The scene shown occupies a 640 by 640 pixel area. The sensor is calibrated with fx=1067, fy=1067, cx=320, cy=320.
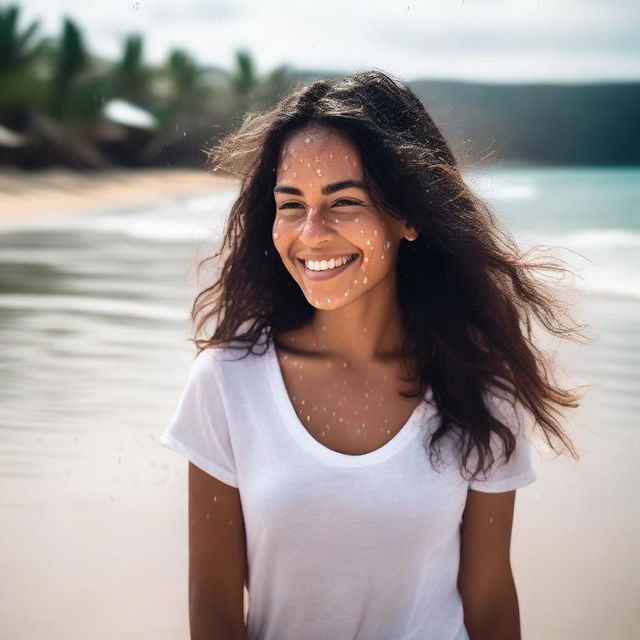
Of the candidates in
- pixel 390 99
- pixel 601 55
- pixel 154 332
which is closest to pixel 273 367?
pixel 390 99

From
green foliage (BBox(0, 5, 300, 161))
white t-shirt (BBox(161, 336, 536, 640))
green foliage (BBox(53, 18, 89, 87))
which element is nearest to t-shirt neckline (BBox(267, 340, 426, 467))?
white t-shirt (BBox(161, 336, 536, 640))

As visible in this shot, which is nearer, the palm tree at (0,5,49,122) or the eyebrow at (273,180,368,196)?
the eyebrow at (273,180,368,196)

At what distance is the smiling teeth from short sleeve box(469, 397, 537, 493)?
18.8 inches

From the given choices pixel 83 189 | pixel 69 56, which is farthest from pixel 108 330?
pixel 69 56

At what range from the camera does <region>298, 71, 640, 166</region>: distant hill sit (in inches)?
1944

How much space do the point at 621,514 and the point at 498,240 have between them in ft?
6.80

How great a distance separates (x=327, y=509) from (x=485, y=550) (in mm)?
403

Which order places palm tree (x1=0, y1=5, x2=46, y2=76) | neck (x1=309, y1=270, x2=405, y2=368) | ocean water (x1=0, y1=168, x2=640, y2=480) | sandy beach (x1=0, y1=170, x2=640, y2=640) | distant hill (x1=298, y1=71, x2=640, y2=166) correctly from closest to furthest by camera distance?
neck (x1=309, y1=270, x2=405, y2=368)
sandy beach (x1=0, y1=170, x2=640, y2=640)
ocean water (x1=0, y1=168, x2=640, y2=480)
palm tree (x1=0, y1=5, x2=46, y2=76)
distant hill (x1=298, y1=71, x2=640, y2=166)

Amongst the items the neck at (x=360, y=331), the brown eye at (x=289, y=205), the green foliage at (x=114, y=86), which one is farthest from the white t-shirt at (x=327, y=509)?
the green foliage at (x=114, y=86)

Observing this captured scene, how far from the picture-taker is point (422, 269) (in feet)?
8.79

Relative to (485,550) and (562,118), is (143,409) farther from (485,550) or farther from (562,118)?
(562,118)

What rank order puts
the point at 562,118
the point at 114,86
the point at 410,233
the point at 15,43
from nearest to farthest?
the point at 410,233, the point at 15,43, the point at 114,86, the point at 562,118

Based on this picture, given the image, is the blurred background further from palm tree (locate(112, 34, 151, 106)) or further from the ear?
palm tree (locate(112, 34, 151, 106))

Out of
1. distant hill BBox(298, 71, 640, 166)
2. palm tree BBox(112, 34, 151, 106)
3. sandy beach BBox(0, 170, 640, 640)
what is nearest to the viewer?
sandy beach BBox(0, 170, 640, 640)
